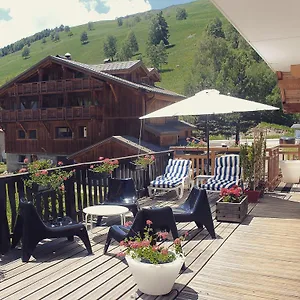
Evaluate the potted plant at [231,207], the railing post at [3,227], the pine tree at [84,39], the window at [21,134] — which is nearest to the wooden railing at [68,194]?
the railing post at [3,227]

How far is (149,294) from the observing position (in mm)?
3123

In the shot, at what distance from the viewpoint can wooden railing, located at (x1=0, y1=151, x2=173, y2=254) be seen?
167 inches

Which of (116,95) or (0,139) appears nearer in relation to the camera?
(116,95)

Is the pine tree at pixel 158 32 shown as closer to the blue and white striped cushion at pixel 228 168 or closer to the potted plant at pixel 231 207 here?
the blue and white striped cushion at pixel 228 168

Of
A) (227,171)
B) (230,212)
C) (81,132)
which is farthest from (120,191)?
(81,132)

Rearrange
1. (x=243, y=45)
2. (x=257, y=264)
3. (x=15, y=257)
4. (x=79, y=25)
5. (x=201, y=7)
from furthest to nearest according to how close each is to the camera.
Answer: (x=79, y=25)
(x=201, y=7)
(x=243, y=45)
(x=15, y=257)
(x=257, y=264)

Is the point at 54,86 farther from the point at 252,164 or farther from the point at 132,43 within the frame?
the point at 132,43

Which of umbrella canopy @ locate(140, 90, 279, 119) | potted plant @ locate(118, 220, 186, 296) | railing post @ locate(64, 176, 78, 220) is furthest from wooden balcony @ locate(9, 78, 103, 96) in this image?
potted plant @ locate(118, 220, 186, 296)

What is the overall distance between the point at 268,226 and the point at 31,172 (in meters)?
3.42

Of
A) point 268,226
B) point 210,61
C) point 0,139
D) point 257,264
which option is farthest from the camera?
point 210,61

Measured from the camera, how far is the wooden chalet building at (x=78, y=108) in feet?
72.7

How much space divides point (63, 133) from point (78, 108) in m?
2.65

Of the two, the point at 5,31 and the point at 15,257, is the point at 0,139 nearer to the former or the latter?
the point at 15,257

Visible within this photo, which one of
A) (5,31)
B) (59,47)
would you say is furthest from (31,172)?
→ (5,31)
